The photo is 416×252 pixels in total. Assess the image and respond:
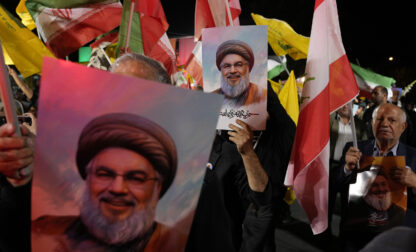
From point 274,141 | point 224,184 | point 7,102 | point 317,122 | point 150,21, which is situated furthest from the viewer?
point 150,21

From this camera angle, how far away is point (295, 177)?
2.26 metres

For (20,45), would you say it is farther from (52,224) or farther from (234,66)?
(52,224)

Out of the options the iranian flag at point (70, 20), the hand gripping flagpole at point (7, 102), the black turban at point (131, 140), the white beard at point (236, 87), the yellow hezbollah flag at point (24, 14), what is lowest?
the black turban at point (131, 140)

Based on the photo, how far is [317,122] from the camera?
7.29ft

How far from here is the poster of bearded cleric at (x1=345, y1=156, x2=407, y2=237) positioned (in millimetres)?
2178

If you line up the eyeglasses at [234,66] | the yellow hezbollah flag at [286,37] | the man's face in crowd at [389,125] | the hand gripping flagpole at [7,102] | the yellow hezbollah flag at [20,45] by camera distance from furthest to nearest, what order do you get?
1. the yellow hezbollah flag at [286,37]
2. the yellow hezbollah flag at [20,45]
3. the man's face in crowd at [389,125]
4. the eyeglasses at [234,66]
5. the hand gripping flagpole at [7,102]

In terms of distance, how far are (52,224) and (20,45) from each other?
2.48 metres

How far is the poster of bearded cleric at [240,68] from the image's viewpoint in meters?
1.86

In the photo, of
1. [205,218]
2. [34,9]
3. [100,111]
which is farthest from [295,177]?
[34,9]

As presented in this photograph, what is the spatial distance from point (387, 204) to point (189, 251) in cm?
172

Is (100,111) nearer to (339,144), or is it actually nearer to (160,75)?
(160,75)

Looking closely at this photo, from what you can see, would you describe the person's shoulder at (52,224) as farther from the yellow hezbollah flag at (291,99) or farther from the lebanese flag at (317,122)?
the yellow hezbollah flag at (291,99)

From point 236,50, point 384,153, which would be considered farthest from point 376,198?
point 236,50

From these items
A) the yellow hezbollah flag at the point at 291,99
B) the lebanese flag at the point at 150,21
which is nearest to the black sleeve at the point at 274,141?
the yellow hezbollah flag at the point at 291,99
